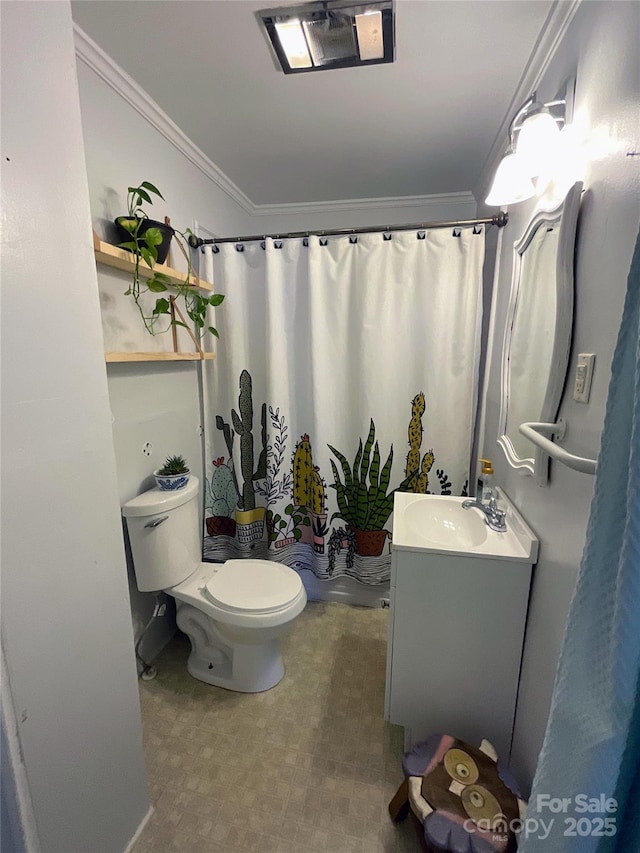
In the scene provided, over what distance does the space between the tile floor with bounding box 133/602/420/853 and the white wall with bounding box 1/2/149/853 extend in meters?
0.32

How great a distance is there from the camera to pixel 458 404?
1.81 metres

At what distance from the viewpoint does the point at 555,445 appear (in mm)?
783

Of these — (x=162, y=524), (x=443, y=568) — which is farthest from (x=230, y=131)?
(x=443, y=568)

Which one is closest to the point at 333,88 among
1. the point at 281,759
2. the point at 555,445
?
the point at 555,445

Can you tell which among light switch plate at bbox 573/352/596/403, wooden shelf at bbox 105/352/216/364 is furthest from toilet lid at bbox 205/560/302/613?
light switch plate at bbox 573/352/596/403

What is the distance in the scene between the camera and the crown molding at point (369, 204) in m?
2.12

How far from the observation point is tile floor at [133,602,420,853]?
3.52ft

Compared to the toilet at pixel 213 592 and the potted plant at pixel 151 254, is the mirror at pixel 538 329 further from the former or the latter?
the potted plant at pixel 151 254

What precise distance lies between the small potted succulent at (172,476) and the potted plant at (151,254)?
0.58 metres

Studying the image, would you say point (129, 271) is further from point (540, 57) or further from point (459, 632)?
point (459, 632)

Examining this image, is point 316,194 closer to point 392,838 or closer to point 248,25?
point 248,25

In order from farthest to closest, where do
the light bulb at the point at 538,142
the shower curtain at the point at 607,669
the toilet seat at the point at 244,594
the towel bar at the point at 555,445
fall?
the toilet seat at the point at 244,594 < the light bulb at the point at 538,142 < the towel bar at the point at 555,445 < the shower curtain at the point at 607,669

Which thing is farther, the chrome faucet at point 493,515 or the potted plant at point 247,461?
the potted plant at point 247,461

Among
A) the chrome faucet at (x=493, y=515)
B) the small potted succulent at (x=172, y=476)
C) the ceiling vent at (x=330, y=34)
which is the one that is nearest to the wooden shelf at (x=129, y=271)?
the small potted succulent at (x=172, y=476)
